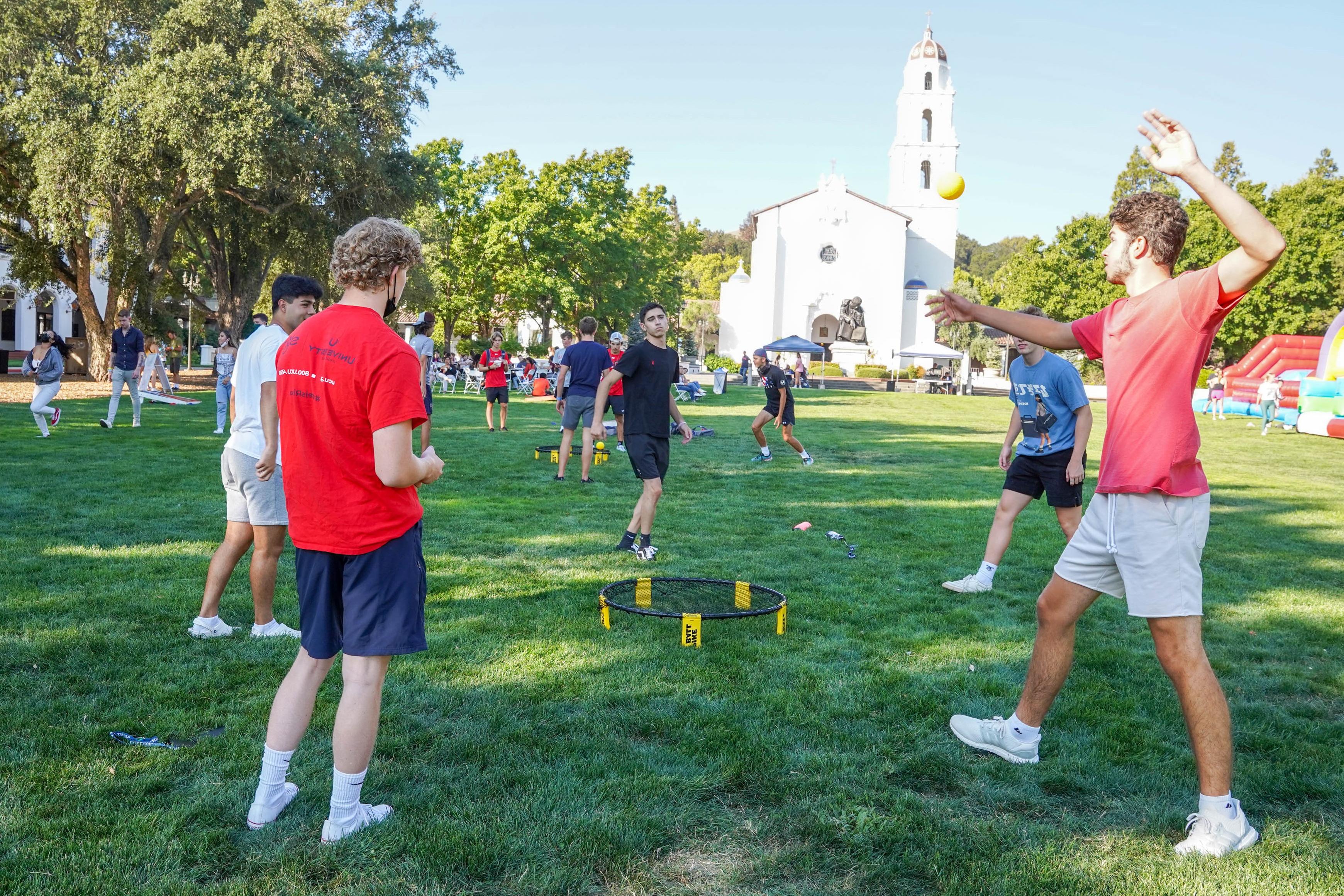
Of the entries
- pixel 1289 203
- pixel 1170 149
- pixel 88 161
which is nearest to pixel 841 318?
pixel 1289 203

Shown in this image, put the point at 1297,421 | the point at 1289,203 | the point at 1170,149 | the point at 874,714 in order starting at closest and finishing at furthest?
1. the point at 1170,149
2. the point at 874,714
3. the point at 1297,421
4. the point at 1289,203

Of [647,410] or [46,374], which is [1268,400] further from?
[46,374]

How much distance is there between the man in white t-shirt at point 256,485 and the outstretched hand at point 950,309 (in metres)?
2.94

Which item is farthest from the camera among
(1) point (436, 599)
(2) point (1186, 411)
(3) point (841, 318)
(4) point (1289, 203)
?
(3) point (841, 318)

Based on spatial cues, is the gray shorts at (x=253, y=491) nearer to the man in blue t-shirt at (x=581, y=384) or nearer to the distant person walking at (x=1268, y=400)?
the man in blue t-shirt at (x=581, y=384)

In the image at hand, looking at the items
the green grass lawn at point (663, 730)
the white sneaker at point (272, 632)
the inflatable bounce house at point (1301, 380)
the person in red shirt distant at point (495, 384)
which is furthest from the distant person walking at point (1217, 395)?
the white sneaker at point (272, 632)

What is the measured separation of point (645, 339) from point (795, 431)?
13986 millimetres

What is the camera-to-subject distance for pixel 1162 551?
330 centimetres

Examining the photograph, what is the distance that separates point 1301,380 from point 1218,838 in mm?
27621

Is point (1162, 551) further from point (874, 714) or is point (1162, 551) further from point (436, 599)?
point (436, 599)

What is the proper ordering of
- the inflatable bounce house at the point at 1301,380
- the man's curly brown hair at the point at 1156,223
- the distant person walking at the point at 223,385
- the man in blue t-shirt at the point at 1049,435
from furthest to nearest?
the inflatable bounce house at the point at 1301,380 < the distant person walking at the point at 223,385 < the man in blue t-shirt at the point at 1049,435 < the man's curly brown hair at the point at 1156,223

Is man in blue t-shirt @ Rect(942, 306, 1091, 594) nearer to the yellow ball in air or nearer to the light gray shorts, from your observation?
the light gray shorts

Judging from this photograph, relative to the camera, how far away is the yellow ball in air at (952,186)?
13.1 metres

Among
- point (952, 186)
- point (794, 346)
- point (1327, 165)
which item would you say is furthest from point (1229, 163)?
point (952, 186)
